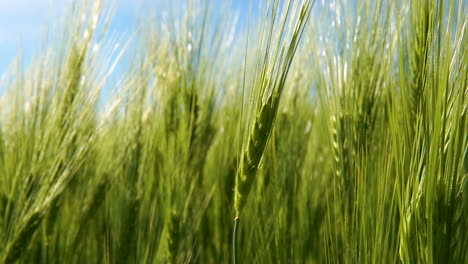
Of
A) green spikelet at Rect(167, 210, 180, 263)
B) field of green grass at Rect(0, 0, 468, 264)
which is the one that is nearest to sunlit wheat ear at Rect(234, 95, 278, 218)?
field of green grass at Rect(0, 0, 468, 264)

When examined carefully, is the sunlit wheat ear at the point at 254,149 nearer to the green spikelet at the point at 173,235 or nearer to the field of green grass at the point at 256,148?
the field of green grass at the point at 256,148

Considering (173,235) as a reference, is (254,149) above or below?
above

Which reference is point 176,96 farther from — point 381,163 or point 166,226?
point 381,163

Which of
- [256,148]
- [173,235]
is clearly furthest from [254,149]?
[173,235]

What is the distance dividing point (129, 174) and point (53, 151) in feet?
0.71

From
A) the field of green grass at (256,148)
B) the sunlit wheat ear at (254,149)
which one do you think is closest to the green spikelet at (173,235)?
the field of green grass at (256,148)

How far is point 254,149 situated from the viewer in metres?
0.81

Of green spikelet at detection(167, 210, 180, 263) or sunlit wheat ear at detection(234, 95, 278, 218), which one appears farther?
green spikelet at detection(167, 210, 180, 263)

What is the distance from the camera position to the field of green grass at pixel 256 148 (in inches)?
30.9

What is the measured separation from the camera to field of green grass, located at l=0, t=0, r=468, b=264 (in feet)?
2.58

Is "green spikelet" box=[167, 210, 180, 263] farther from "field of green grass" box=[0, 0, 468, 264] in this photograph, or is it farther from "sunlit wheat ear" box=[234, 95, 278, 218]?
"sunlit wheat ear" box=[234, 95, 278, 218]

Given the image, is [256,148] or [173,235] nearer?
[256,148]

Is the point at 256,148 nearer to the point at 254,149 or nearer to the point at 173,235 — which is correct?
the point at 254,149

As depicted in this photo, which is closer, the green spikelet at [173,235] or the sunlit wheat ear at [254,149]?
the sunlit wheat ear at [254,149]
